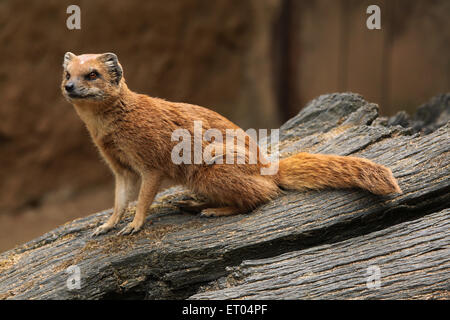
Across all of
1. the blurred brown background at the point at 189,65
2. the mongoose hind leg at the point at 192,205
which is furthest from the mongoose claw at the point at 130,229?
the blurred brown background at the point at 189,65

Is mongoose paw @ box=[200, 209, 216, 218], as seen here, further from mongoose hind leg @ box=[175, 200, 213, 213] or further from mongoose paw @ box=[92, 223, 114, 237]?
mongoose paw @ box=[92, 223, 114, 237]

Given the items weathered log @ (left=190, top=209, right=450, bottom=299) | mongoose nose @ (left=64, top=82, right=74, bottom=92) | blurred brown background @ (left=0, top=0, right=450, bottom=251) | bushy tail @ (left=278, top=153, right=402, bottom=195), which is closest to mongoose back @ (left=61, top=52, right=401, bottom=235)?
bushy tail @ (left=278, top=153, right=402, bottom=195)

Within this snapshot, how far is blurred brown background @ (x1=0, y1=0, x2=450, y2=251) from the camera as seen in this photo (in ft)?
23.6

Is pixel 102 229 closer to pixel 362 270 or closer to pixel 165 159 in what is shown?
pixel 165 159

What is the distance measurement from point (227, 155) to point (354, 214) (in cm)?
95

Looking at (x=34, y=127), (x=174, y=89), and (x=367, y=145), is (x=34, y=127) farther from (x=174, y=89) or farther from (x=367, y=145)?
(x=367, y=145)

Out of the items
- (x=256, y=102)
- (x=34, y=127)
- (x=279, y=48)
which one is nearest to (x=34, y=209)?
(x=34, y=127)

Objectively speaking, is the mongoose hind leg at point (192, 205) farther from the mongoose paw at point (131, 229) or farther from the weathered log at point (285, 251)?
the mongoose paw at point (131, 229)

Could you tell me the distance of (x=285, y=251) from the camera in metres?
3.58

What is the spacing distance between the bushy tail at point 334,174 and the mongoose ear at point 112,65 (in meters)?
1.32

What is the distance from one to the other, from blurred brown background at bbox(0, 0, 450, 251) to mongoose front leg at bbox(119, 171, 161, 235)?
4.11 m

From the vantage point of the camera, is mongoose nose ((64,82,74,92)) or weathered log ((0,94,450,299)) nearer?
weathered log ((0,94,450,299))

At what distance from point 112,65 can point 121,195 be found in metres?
0.97

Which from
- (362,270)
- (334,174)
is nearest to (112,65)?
→ (334,174)
